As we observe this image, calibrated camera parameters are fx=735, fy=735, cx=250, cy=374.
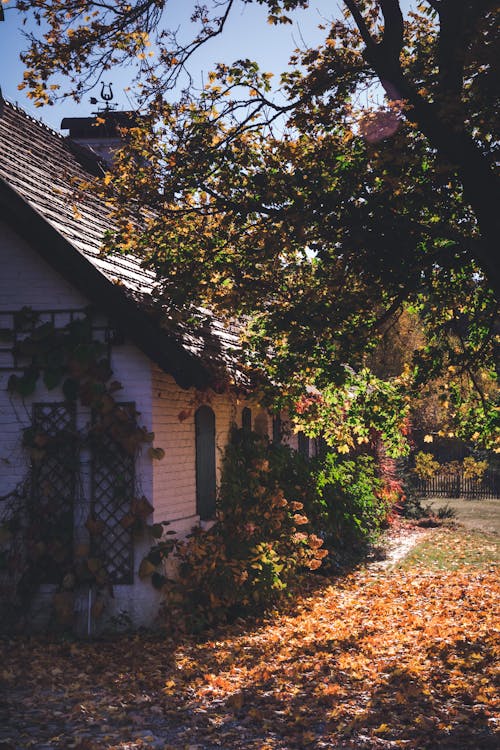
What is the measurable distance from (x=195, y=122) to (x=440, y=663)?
7.21m

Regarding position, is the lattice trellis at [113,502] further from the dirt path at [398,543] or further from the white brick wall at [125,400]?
the dirt path at [398,543]

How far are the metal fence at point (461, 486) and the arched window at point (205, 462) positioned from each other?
20557 millimetres

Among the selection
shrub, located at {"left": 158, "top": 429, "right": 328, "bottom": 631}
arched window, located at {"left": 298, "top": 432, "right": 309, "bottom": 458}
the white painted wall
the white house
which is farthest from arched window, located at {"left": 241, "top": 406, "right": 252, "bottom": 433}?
arched window, located at {"left": 298, "top": 432, "right": 309, "bottom": 458}

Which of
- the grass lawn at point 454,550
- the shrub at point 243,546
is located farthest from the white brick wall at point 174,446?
the grass lawn at point 454,550

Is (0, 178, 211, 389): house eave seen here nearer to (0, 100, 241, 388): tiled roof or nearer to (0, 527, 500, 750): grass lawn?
(0, 100, 241, 388): tiled roof

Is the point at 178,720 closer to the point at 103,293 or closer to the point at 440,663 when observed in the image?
the point at 440,663

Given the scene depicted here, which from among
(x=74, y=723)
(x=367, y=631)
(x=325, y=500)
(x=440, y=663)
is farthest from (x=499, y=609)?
(x=74, y=723)

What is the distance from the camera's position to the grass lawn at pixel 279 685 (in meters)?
5.82

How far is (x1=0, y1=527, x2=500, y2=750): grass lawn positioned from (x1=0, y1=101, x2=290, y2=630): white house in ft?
3.71

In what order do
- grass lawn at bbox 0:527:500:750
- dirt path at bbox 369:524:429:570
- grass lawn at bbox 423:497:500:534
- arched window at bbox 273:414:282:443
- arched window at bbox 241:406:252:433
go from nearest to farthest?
grass lawn at bbox 0:527:500:750
arched window at bbox 241:406:252:433
dirt path at bbox 369:524:429:570
arched window at bbox 273:414:282:443
grass lawn at bbox 423:497:500:534

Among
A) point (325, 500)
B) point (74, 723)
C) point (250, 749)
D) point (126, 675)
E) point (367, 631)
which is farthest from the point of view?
point (325, 500)

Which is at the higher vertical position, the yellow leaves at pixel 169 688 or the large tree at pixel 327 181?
the large tree at pixel 327 181

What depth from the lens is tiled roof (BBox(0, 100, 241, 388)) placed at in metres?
10.1

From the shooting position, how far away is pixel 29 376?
9680mm
